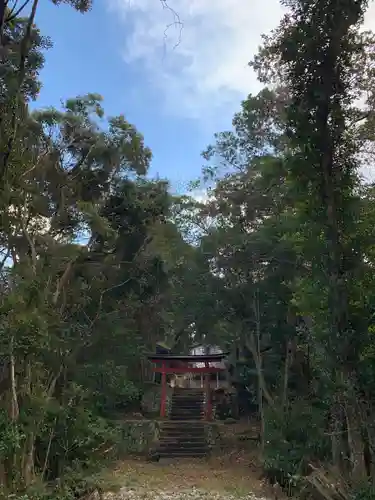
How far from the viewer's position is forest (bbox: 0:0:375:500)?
4012 millimetres

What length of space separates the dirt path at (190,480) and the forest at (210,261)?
84 centimetres

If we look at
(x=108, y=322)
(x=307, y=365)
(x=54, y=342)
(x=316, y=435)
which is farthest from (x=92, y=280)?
(x=307, y=365)

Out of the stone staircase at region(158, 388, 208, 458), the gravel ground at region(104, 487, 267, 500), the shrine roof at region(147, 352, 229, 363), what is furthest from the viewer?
the shrine roof at region(147, 352, 229, 363)

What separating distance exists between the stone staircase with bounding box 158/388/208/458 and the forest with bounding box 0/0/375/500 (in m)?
2.01

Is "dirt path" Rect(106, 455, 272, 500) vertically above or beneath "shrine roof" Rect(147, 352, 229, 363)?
beneath

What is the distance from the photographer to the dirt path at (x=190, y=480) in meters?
7.55

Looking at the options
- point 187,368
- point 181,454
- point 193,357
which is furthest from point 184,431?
point 193,357

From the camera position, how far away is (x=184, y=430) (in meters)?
12.2

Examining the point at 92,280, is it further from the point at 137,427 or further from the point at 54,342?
the point at 137,427

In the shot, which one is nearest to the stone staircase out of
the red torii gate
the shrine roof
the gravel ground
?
the red torii gate

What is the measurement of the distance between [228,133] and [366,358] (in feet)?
26.1

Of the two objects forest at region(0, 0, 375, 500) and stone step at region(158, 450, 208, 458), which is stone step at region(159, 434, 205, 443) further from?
forest at region(0, 0, 375, 500)

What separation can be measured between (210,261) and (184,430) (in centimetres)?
467

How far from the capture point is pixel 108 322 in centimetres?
940
